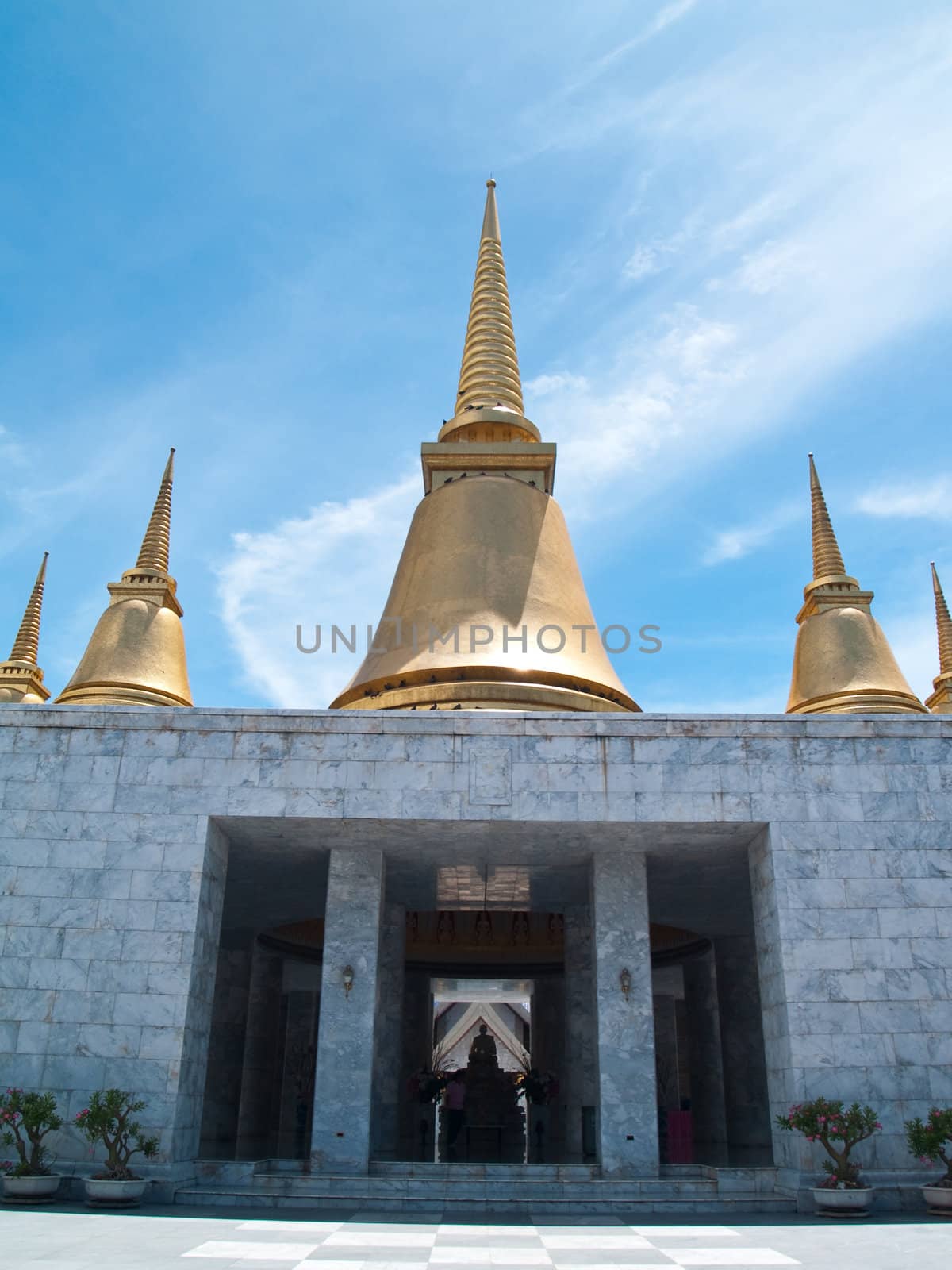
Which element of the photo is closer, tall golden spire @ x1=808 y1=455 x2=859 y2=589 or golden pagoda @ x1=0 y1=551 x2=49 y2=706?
tall golden spire @ x1=808 y1=455 x2=859 y2=589

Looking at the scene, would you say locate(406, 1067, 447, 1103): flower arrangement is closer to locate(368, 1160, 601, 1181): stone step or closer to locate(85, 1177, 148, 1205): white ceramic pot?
locate(368, 1160, 601, 1181): stone step

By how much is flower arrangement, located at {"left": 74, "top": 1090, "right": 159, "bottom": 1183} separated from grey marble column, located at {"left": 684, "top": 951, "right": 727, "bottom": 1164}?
11193 millimetres

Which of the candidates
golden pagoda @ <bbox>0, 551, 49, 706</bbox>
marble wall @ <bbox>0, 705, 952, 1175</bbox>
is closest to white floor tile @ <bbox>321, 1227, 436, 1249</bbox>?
marble wall @ <bbox>0, 705, 952, 1175</bbox>

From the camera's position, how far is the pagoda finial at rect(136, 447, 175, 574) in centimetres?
2042

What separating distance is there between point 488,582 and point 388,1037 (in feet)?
24.4

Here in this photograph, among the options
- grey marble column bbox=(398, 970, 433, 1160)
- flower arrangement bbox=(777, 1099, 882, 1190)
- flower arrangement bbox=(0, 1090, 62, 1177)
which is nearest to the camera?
flower arrangement bbox=(0, 1090, 62, 1177)

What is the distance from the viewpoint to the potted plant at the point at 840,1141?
416 inches

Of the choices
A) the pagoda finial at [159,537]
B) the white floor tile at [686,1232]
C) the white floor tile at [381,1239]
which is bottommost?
the white floor tile at [686,1232]

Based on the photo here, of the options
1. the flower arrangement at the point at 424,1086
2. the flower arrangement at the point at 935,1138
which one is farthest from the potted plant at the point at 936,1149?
the flower arrangement at the point at 424,1086

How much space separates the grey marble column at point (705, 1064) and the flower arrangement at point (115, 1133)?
36.7 feet

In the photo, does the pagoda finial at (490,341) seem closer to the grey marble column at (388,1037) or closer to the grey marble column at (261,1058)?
the grey marble column at (388,1037)

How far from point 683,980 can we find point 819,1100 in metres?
11.2

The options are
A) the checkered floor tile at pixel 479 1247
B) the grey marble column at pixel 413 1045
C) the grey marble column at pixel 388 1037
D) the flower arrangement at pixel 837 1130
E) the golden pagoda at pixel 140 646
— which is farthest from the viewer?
the grey marble column at pixel 413 1045

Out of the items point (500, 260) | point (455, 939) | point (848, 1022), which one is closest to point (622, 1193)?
point (848, 1022)
